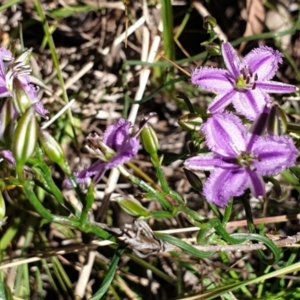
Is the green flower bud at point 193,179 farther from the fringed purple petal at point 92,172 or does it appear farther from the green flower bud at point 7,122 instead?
the green flower bud at point 7,122

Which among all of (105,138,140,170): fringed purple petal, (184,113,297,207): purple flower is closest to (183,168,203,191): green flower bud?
(184,113,297,207): purple flower

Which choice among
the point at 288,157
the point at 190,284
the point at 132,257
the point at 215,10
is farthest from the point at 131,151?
the point at 215,10

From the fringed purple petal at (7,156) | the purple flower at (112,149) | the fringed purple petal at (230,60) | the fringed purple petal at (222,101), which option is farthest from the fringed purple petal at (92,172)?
the fringed purple petal at (230,60)

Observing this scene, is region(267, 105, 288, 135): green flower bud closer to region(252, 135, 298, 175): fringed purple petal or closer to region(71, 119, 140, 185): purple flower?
region(252, 135, 298, 175): fringed purple petal

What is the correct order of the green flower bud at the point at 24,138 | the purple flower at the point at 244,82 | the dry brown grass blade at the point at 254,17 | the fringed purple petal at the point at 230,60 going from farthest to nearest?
the dry brown grass blade at the point at 254,17
the fringed purple petal at the point at 230,60
the purple flower at the point at 244,82
the green flower bud at the point at 24,138

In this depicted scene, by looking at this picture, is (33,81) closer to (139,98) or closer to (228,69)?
(139,98)

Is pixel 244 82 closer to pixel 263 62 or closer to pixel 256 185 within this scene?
pixel 263 62
